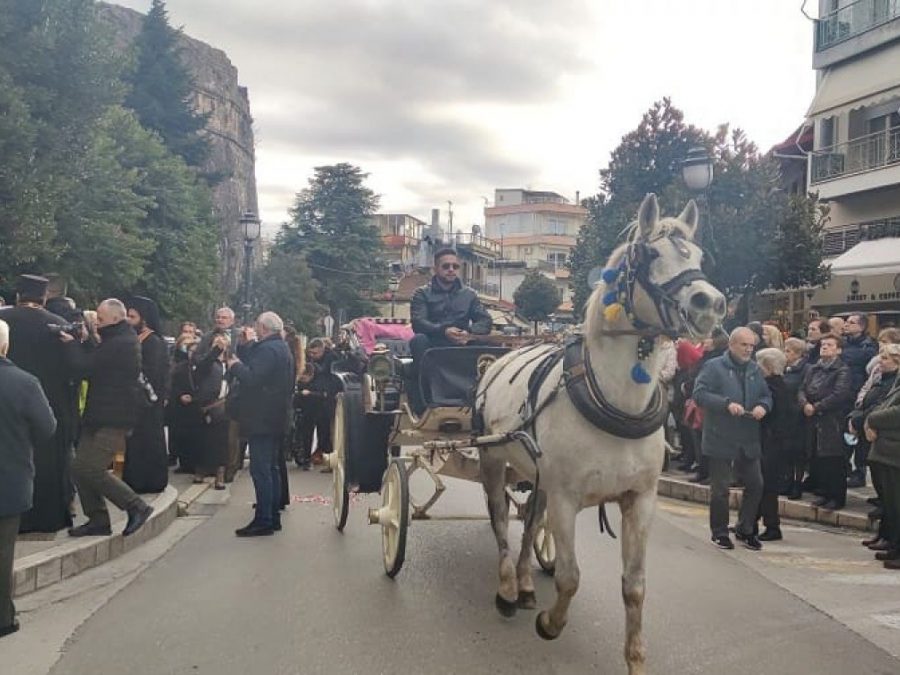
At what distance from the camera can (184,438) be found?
1145cm

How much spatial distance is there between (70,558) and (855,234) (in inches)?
867

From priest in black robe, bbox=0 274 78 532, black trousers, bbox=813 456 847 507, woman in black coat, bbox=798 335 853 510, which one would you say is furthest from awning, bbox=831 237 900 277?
priest in black robe, bbox=0 274 78 532

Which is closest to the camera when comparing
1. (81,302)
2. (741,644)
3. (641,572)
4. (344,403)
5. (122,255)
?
(641,572)

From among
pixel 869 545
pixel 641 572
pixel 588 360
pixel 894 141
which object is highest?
pixel 894 141

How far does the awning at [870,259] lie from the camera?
61.5ft

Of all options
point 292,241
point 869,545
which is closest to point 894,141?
point 869,545

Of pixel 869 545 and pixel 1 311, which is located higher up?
pixel 1 311

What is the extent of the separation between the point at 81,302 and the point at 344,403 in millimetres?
18451

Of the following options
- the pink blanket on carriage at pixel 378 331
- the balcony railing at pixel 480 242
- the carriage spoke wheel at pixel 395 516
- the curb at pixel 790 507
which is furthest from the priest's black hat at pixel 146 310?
the balcony railing at pixel 480 242

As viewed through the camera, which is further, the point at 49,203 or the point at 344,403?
the point at 49,203

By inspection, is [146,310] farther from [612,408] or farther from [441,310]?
[612,408]

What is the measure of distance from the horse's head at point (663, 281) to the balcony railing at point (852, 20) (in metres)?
20.5

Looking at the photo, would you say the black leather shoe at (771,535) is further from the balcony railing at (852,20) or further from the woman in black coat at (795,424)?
the balcony railing at (852,20)

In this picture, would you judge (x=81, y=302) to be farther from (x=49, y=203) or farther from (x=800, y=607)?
(x=800, y=607)
